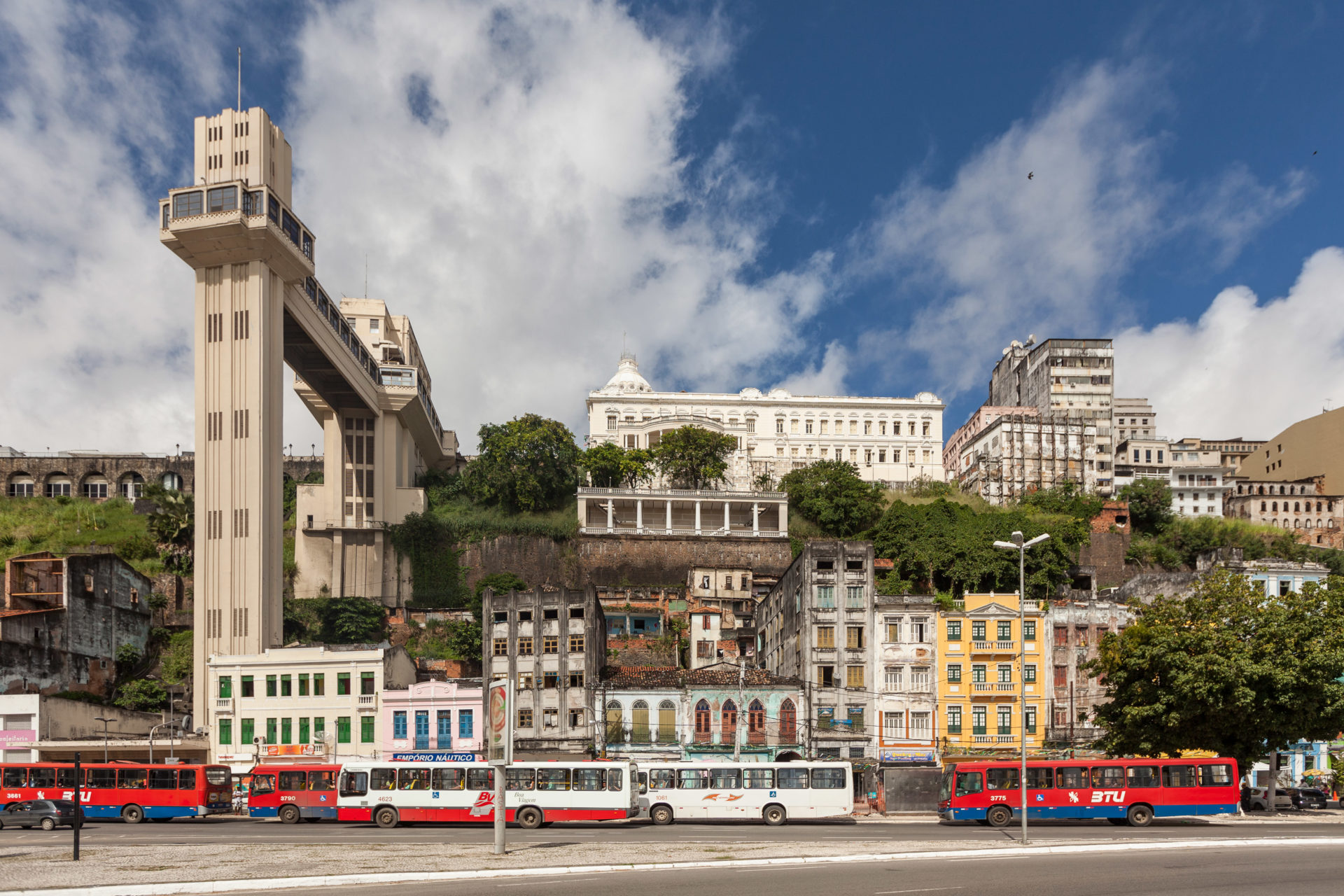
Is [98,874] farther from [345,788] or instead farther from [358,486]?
[358,486]

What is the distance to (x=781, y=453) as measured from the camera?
471 feet

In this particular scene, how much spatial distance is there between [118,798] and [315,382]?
50.5m

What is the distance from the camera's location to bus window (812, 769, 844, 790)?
43438 mm

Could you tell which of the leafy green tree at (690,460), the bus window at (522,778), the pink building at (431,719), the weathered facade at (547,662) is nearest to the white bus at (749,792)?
the bus window at (522,778)

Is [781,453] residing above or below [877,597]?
above

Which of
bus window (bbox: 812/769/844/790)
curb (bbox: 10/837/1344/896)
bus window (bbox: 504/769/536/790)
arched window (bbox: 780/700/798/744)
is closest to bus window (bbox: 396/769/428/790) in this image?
bus window (bbox: 504/769/536/790)

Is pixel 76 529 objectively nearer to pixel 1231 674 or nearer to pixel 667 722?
pixel 667 722

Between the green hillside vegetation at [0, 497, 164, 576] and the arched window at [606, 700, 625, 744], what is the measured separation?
48550mm

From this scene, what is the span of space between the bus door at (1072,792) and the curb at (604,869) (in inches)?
335

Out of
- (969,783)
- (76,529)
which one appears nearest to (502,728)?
(969,783)

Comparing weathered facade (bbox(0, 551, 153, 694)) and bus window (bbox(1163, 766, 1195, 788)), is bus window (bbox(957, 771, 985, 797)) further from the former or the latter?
weathered facade (bbox(0, 551, 153, 694))

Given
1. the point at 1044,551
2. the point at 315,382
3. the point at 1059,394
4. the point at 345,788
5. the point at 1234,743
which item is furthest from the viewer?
the point at 1059,394

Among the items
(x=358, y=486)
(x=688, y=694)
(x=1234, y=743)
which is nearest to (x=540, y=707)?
(x=688, y=694)

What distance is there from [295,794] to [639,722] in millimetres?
21620
